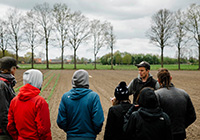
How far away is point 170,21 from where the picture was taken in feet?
153

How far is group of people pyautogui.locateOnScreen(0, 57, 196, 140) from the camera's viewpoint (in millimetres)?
2580

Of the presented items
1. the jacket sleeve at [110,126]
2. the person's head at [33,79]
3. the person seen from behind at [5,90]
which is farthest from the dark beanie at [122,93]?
the person seen from behind at [5,90]

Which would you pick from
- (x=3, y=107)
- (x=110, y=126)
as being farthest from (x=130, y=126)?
(x=3, y=107)

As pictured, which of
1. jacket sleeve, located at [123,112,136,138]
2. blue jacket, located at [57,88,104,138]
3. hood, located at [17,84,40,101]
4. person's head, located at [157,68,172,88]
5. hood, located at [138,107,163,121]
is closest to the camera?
hood, located at [138,107,163,121]

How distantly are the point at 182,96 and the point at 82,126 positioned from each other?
70.3 inches

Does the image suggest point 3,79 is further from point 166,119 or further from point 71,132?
point 166,119

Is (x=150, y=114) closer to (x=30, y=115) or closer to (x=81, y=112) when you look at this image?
(x=81, y=112)

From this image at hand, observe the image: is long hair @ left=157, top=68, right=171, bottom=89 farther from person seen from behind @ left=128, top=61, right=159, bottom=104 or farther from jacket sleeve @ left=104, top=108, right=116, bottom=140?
jacket sleeve @ left=104, top=108, right=116, bottom=140

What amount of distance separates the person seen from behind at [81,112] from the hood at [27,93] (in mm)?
502

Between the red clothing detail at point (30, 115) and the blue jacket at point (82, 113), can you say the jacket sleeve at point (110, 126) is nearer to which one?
the blue jacket at point (82, 113)

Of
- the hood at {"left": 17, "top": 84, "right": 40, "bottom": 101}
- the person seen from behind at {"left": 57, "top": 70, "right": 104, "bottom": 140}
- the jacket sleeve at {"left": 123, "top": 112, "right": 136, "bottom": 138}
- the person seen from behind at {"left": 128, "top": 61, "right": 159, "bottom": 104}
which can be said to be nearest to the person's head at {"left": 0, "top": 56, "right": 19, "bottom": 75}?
the hood at {"left": 17, "top": 84, "right": 40, "bottom": 101}

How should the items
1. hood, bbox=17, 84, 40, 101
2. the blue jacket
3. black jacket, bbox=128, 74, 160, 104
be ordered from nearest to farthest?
hood, bbox=17, 84, 40, 101
the blue jacket
black jacket, bbox=128, 74, 160, 104

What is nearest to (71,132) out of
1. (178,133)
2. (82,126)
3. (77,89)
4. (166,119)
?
(82,126)

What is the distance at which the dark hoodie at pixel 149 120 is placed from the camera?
8.30 feet
